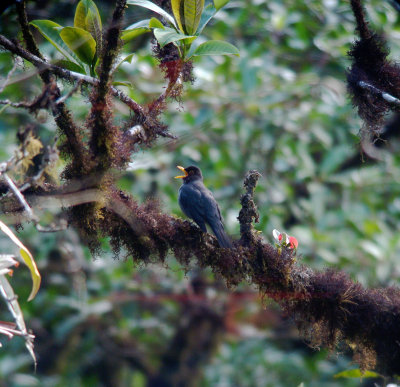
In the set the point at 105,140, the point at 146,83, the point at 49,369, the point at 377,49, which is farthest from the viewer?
the point at 49,369

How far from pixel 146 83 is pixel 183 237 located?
378 centimetres

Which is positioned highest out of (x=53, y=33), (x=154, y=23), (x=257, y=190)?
(x=154, y=23)

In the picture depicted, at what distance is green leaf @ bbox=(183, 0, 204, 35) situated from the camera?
247cm

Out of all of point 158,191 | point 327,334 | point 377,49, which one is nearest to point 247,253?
point 327,334

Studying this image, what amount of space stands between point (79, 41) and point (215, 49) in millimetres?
681

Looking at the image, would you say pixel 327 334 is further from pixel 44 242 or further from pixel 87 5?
pixel 44 242

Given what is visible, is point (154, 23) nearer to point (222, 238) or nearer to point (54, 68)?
point (54, 68)

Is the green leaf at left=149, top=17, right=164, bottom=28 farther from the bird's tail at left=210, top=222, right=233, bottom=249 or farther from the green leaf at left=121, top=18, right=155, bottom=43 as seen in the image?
the bird's tail at left=210, top=222, right=233, bottom=249

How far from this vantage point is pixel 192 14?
2.50 metres

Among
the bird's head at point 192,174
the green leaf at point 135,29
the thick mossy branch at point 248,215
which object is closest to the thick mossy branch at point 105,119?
the green leaf at point 135,29

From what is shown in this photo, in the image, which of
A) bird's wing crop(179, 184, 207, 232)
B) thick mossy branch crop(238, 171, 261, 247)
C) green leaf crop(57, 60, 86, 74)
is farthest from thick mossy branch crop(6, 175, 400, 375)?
bird's wing crop(179, 184, 207, 232)

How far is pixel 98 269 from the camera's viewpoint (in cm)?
594

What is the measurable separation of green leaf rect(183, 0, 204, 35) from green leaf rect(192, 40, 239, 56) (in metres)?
0.11

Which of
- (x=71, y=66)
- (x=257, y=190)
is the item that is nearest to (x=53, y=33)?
(x=71, y=66)
